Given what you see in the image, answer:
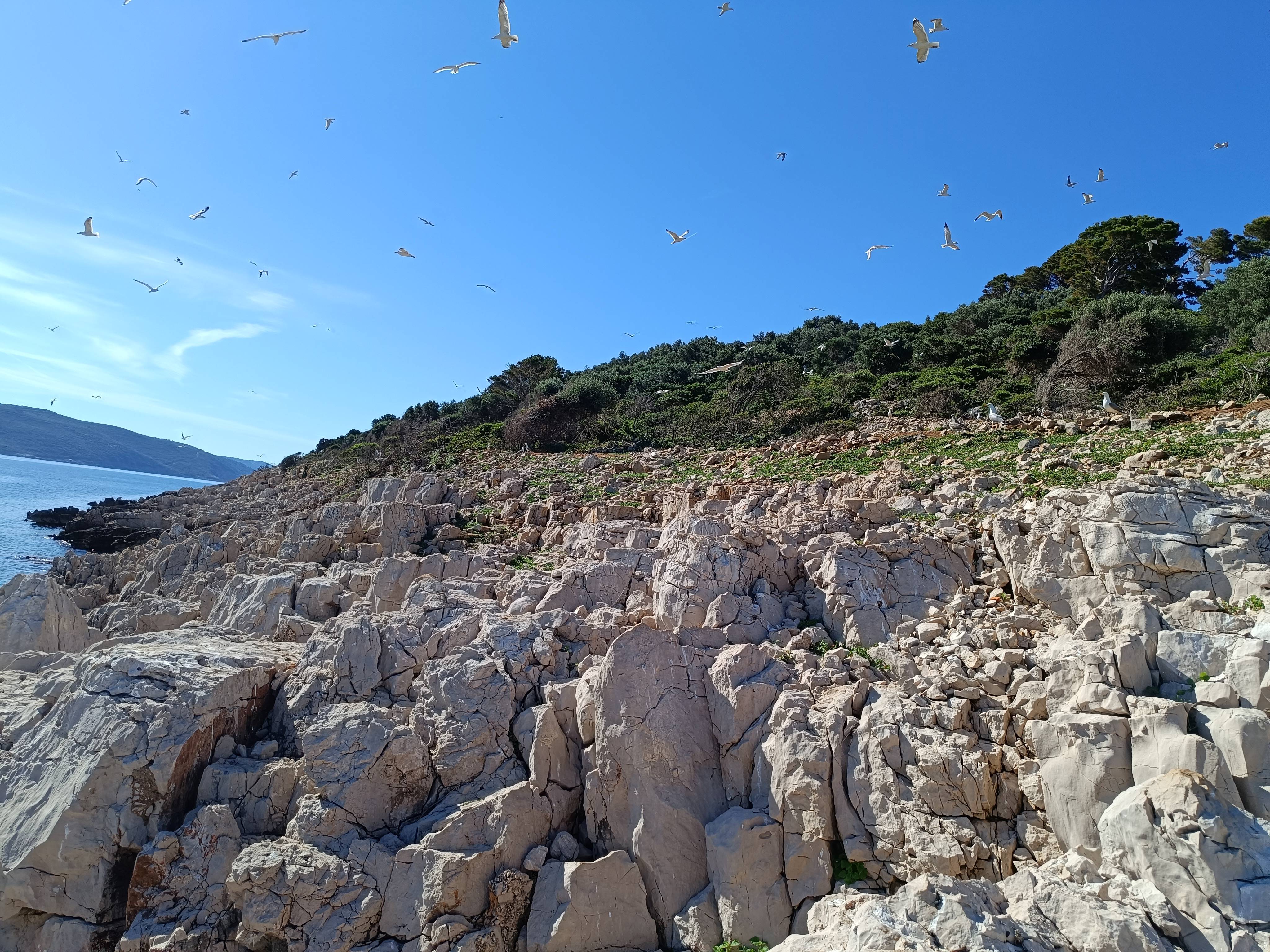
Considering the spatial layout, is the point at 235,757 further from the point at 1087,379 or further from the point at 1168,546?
the point at 1087,379

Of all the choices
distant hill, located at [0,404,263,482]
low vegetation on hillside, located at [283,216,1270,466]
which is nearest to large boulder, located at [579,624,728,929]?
low vegetation on hillside, located at [283,216,1270,466]

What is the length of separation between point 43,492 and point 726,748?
271 ft

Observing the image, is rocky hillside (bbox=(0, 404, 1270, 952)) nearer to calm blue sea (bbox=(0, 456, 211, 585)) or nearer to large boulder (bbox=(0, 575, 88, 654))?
large boulder (bbox=(0, 575, 88, 654))

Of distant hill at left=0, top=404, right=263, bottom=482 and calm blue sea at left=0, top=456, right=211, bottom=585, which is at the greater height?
distant hill at left=0, top=404, right=263, bottom=482

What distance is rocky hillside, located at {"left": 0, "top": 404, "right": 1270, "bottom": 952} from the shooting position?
5668 millimetres

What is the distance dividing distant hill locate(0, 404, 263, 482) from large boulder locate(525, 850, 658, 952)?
130667 millimetres

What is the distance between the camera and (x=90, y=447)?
127m

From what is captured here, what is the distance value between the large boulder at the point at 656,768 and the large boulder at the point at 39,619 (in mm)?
11401

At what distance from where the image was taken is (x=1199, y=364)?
72.8 feet

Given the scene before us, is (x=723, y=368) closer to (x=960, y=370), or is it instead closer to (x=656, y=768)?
(x=656, y=768)

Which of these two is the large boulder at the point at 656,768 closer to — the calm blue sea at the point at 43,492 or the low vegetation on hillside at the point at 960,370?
the low vegetation on hillside at the point at 960,370

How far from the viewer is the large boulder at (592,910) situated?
23.4ft

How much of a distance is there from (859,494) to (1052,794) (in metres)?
7.75

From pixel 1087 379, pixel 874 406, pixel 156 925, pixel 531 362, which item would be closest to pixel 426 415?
pixel 531 362
